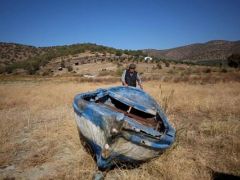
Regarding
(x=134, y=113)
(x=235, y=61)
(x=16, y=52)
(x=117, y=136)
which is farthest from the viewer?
(x=16, y=52)

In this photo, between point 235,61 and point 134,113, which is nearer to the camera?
point 134,113

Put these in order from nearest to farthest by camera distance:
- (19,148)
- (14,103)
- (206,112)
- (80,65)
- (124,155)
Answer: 1. (124,155)
2. (19,148)
3. (206,112)
4. (14,103)
5. (80,65)

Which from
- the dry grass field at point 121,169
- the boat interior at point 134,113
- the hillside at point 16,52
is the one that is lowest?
the hillside at point 16,52

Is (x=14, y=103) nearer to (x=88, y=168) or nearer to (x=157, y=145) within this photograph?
(x=88, y=168)

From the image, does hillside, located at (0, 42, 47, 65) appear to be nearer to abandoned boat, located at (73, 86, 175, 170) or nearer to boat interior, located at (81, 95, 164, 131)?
boat interior, located at (81, 95, 164, 131)

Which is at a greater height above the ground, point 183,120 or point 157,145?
point 157,145

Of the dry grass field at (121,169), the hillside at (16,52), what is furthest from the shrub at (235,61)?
the hillside at (16,52)

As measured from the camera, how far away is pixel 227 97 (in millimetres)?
13086

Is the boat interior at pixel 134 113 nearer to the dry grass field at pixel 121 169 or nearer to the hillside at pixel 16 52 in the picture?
the dry grass field at pixel 121 169

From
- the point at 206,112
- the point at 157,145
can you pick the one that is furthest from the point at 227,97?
the point at 157,145

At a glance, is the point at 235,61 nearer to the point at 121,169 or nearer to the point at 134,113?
the point at 134,113

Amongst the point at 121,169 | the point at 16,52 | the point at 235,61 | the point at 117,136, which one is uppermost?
the point at 117,136

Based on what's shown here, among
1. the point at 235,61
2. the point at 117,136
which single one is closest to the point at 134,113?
the point at 117,136

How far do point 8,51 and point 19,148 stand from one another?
77813 millimetres
